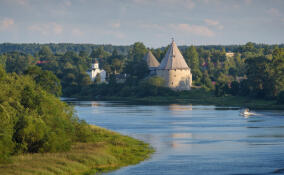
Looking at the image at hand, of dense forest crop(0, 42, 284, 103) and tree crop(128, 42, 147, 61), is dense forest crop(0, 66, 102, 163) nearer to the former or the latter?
dense forest crop(0, 42, 284, 103)

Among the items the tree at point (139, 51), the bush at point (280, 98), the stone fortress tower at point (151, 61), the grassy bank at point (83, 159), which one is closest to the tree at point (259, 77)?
the bush at point (280, 98)

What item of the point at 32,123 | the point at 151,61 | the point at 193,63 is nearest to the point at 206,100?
the point at 151,61

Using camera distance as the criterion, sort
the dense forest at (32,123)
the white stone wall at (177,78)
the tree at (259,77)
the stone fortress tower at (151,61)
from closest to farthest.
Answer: the dense forest at (32,123) → the tree at (259,77) → the white stone wall at (177,78) → the stone fortress tower at (151,61)

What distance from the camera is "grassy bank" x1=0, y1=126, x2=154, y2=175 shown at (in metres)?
28.4

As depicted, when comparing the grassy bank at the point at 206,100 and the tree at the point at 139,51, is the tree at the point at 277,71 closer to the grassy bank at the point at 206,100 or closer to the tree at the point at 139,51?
the grassy bank at the point at 206,100

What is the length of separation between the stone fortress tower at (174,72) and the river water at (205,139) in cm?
4233

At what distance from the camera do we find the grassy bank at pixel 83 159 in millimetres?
28359

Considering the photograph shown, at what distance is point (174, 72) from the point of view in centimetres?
12100

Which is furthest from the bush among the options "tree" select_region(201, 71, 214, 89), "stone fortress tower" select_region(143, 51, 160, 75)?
"stone fortress tower" select_region(143, 51, 160, 75)

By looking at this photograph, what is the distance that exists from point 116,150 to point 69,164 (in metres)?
6.40

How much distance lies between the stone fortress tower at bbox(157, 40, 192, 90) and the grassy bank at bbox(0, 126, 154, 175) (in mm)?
78969

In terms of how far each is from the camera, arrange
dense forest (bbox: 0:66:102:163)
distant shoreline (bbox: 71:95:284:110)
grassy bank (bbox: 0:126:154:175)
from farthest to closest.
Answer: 1. distant shoreline (bbox: 71:95:284:110)
2. dense forest (bbox: 0:66:102:163)
3. grassy bank (bbox: 0:126:154:175)

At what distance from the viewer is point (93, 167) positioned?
3136cm

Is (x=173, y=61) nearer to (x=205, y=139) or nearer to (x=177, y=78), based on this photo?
(x=177, y=78)
